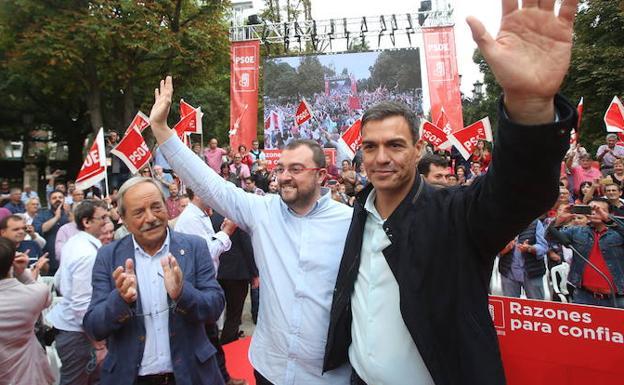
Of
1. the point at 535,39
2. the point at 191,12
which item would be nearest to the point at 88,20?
the point at 191,12

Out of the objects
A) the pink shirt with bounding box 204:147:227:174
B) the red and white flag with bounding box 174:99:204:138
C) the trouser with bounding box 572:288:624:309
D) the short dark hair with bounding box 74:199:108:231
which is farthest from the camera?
the pink shirt with bounding box 204:147:227:174

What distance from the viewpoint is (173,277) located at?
92.4 inches

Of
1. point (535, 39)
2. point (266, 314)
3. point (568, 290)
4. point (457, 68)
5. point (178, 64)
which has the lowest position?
point (568, 290)

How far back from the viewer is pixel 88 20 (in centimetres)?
1797

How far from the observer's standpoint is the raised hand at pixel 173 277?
7.68 feet

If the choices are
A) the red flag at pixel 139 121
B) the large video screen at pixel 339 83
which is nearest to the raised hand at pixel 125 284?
the red flag at pixel 139 121

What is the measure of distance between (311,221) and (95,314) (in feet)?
3.64

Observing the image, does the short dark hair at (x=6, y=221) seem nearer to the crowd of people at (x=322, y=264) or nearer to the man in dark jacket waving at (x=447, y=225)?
the crowd of people at (x=322, y=264)

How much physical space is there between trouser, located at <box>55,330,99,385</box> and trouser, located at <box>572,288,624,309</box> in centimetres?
456

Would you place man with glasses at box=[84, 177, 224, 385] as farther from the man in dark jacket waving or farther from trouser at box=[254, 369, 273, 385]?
the man in dark jacket waving

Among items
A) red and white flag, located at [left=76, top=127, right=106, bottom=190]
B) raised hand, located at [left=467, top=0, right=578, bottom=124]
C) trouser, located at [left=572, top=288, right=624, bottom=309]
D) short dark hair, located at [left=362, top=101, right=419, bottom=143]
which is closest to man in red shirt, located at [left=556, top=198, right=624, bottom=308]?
trouser, located at [left=572, top=288, right=624, bottom=309]

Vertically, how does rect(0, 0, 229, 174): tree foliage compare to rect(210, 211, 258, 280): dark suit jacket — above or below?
above

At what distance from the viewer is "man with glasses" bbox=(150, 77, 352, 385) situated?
2393mm

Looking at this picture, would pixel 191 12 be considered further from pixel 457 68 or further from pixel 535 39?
pixel 535 39
